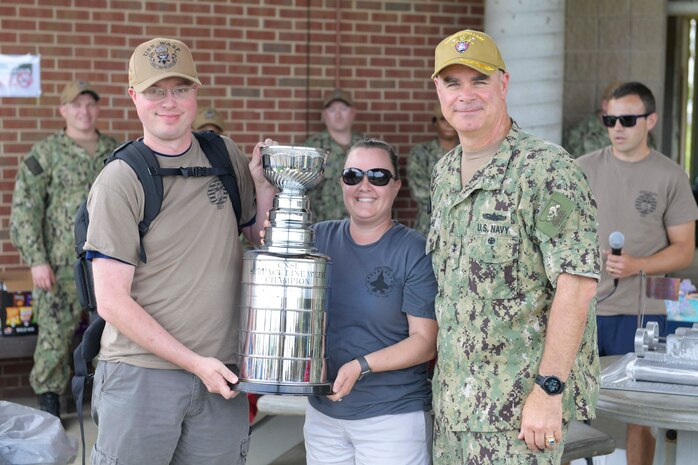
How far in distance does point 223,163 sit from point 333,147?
12.2 feet

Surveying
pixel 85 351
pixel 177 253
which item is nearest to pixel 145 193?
pixel 177 253

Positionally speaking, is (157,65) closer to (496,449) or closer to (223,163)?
(223,163)

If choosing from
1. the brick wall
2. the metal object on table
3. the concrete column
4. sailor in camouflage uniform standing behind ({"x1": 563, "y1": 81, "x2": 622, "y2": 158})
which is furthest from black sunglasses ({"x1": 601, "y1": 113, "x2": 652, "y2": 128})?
the brick wall

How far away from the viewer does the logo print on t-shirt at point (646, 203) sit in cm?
455

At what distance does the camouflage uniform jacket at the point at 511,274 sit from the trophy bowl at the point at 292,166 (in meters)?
0.42

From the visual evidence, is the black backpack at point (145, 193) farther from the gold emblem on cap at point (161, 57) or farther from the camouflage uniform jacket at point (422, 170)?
the camouflage uniform jacket at point (422, 170)

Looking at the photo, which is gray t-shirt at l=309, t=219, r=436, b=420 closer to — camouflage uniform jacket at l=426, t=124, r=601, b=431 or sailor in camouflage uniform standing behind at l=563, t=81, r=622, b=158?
camouflage uniform jacket at l=426, t=124, r=601, b=431

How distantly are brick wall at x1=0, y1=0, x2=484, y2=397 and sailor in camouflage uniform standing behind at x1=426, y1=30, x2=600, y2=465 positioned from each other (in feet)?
13.6

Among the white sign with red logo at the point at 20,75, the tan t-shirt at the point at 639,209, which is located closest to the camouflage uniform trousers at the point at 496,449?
the tan t-shirt at the point at 639,209

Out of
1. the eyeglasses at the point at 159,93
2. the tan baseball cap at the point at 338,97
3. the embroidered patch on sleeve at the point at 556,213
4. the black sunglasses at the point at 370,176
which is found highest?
the tan baseball cap at the point at 338,97

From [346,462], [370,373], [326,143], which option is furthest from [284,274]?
[326,143]

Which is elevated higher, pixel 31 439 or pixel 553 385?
pixel 553 385

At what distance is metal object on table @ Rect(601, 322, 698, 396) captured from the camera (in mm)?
3371

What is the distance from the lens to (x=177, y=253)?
Result: 2916mm
